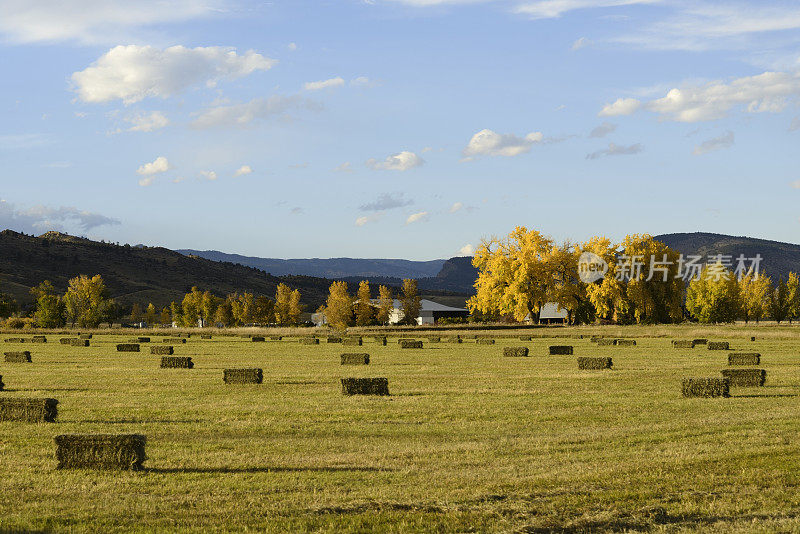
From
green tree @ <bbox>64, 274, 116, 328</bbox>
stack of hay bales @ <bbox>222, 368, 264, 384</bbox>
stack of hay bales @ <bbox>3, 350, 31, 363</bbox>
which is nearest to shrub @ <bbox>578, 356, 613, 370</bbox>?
stack of hay bales @ <bbox>222, 368, 264, 384</bbox>

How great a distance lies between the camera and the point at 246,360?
44531 millimetres

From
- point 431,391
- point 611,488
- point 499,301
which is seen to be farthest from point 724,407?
point 499,301

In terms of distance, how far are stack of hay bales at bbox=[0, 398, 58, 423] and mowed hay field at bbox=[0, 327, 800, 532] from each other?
0.49m

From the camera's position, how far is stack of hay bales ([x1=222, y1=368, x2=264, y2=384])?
1161 inches

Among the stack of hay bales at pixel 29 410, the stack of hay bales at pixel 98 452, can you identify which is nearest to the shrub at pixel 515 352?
the stack of hay bales at pixel 29 410

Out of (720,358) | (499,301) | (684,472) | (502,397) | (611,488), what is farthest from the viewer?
(499,301)

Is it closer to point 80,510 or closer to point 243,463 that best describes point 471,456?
point 243,463

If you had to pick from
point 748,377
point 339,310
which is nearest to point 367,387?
point 748,377

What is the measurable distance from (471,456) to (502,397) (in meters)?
9.48

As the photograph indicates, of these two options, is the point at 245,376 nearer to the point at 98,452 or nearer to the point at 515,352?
the point at 98,452

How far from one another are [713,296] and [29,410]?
4643 inches

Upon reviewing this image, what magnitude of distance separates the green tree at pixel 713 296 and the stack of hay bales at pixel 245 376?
107 metres

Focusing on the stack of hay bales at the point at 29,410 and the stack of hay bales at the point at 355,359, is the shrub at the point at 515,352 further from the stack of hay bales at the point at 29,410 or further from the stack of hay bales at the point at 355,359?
the stack of hay bales at the point at 29,410

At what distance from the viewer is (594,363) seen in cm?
3712
